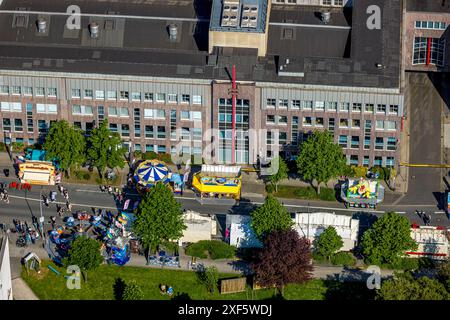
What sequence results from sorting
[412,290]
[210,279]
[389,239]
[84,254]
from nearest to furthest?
[412,290] < [84,254] < [210,279] < [389,239]

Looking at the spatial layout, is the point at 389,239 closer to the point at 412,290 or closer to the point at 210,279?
the point at 412,290

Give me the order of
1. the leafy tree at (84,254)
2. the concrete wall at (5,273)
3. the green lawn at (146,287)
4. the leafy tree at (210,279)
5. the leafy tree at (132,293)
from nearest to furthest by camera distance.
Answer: the concrete wall at (5,273) < the leafy tree at (132,293) < the leafy tree at (84,254) < the green lawn at (146,287) < the leafy tree at (210,279)

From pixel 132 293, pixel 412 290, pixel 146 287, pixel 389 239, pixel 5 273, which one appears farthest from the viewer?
pixel 389 239

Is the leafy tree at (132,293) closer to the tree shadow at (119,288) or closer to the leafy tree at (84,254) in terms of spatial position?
the tree shadow at (119,288)

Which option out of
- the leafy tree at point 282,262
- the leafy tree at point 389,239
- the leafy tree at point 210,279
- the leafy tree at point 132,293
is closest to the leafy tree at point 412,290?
the leafy tree at point 389,239

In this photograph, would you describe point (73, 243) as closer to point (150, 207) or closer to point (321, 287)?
point (150, 207)

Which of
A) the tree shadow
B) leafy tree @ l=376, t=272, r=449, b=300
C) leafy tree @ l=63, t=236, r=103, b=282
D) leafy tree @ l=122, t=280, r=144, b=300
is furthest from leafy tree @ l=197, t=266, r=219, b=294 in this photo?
leafy tree @ l=376, t=272, r=449, b=300

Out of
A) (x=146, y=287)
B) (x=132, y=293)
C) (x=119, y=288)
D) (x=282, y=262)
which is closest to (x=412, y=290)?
(x=282, y=262)
